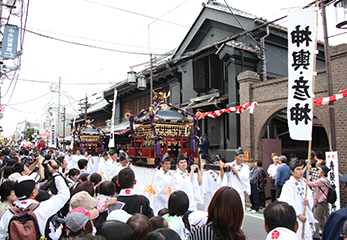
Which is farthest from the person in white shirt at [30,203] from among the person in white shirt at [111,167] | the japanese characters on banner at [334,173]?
the person in white shirt at [111,167]

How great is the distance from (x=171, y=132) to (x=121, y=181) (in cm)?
605

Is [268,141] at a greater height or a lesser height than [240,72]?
lesser

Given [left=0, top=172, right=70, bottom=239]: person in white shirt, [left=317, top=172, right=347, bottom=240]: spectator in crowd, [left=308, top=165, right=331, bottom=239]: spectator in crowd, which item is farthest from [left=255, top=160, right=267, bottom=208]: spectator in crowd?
[left=0, top=172, right=70, bottom=239]: person in white shirt

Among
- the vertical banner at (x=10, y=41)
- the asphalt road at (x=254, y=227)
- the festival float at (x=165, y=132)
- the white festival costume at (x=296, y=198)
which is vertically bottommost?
the asphalt road at (x=254, y=227)

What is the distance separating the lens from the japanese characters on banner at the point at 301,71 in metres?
5.29

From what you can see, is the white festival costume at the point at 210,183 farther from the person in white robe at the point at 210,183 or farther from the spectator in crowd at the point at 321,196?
the spectator in crowd at the point at 321,196

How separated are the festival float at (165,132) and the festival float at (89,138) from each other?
7.32m

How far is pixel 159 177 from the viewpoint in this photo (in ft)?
21.1

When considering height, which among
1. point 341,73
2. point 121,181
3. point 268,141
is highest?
point 341,73

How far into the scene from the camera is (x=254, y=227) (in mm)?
7086

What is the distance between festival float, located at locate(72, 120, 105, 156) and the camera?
16812mm

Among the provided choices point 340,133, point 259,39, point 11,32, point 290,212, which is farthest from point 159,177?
point 259,39

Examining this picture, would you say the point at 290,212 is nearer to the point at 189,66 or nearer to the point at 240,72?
the point at 240,72

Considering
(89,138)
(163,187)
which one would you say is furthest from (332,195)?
(89,138)
